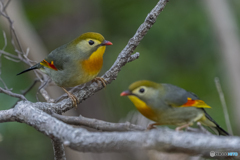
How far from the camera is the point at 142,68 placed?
6930 millimetres

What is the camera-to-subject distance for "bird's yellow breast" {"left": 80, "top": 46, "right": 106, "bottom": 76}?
3.97 metres

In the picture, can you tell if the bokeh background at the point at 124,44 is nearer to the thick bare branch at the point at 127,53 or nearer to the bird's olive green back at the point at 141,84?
the thick bare branch at the point at 127,53

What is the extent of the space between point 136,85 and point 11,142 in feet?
18.2

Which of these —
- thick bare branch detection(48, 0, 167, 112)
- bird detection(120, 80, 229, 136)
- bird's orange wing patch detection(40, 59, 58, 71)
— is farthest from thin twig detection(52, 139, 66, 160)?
bird's orange wing patch detection(40, 59, 58, 71)

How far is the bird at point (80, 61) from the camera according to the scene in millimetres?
3980

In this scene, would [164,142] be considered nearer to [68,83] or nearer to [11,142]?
[68,83]

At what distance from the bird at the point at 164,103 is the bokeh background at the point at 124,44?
3.64m

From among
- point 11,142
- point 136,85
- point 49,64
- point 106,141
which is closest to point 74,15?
point 11,142

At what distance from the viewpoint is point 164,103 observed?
9.39 feet

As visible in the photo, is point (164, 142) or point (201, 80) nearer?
point (164, 142)

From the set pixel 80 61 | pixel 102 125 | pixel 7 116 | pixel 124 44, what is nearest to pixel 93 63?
pixel 80 61

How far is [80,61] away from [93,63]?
186mm

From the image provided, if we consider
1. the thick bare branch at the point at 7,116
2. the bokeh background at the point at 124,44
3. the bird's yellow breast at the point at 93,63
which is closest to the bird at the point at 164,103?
the thick bare branch at the point at 7,116

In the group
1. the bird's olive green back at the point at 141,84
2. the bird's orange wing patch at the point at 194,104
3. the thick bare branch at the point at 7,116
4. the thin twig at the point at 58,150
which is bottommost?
the thin twig at the point at 58,150
